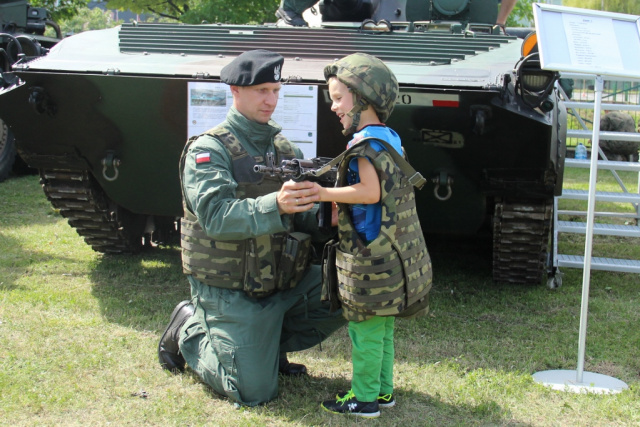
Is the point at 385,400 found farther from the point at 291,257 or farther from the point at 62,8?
the point at 62,8

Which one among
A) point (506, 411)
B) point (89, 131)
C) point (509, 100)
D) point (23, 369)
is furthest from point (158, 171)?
point (506, 411)

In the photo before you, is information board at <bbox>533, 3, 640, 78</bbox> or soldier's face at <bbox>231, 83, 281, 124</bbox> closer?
soldier's face at <bbox>231, 83, 281, 124</bbox>

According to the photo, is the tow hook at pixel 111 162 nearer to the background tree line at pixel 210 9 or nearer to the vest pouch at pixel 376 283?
Result: the vest pouch at pixel 376 283

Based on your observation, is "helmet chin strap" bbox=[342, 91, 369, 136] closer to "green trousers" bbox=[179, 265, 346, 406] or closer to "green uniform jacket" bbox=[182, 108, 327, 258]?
"green uniform jacket" bbox=[182, 108, 327, 258]

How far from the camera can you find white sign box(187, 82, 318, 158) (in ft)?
14.4

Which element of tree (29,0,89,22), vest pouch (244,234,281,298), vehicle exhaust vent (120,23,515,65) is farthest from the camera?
tree (29,0,89,22)

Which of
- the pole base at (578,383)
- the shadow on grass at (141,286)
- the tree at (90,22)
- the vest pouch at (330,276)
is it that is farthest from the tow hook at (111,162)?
the tree at (90,22)

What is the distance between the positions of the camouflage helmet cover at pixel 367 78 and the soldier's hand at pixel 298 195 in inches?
16.2

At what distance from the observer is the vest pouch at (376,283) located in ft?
Answer: 10.3

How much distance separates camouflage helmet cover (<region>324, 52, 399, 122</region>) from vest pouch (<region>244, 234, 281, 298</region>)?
2.65 ft

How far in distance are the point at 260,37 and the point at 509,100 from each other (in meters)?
1.77

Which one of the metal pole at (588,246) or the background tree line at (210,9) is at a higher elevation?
the background tree line at (210,9)

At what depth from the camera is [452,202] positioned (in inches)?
195

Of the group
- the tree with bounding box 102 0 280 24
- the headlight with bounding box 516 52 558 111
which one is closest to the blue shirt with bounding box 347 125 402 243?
the headlight with bounding box 516 52 558 111
